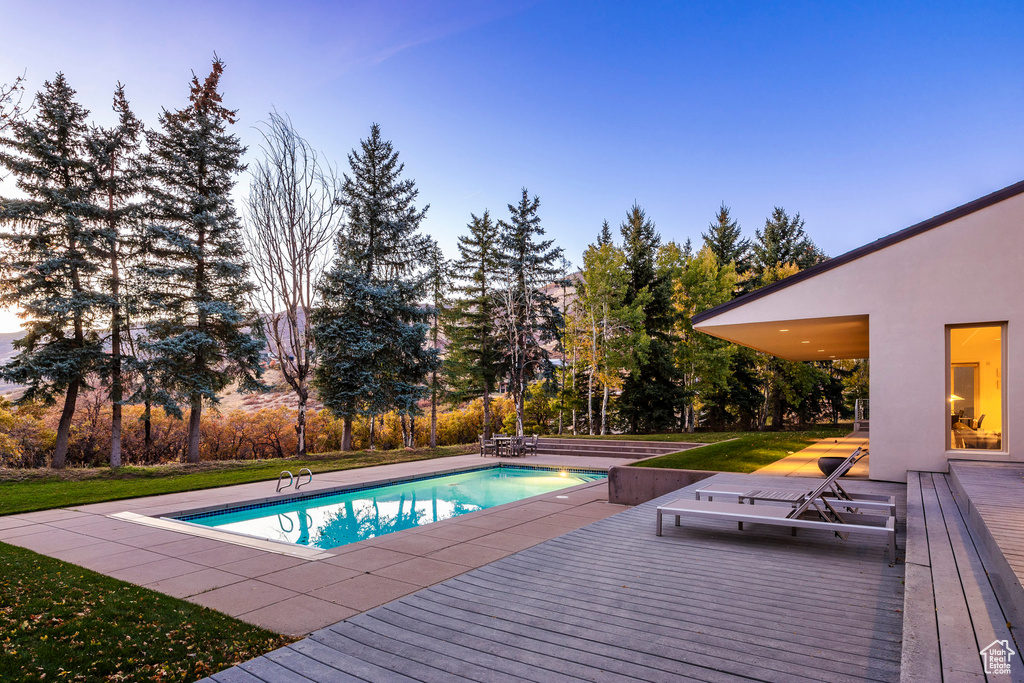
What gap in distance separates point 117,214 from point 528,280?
48.7ft

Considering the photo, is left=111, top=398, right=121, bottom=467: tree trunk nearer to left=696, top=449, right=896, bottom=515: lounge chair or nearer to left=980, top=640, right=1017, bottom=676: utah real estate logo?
left=696, top=449, right=896, bottom=515: lounge chair

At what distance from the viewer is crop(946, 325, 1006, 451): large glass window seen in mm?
7992

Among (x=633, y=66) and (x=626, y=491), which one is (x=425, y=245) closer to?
(x=633, y=66)

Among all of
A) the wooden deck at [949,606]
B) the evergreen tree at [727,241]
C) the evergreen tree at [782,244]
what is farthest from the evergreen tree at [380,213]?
the evergreen tree at [782,244]

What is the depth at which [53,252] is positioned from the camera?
46.2ft

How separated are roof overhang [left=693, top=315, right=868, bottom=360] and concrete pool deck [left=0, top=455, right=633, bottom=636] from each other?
4.34m

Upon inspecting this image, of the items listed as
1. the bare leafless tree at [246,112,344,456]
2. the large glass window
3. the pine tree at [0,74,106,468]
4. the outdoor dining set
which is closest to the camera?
the large glass window

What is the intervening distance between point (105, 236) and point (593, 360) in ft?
56.5

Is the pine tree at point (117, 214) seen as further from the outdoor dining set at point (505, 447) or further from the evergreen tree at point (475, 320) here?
the evergreen tree at point (475, 320)

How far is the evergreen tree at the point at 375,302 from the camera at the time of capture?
61.1 ft

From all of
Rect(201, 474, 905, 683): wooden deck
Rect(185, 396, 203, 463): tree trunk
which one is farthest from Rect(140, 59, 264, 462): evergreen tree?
Rect(201, 474, 905, 683): wooden deck

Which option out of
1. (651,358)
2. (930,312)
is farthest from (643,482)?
(651,358)

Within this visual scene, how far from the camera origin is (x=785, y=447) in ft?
46.3

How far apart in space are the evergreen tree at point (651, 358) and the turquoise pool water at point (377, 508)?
11.3 meters
